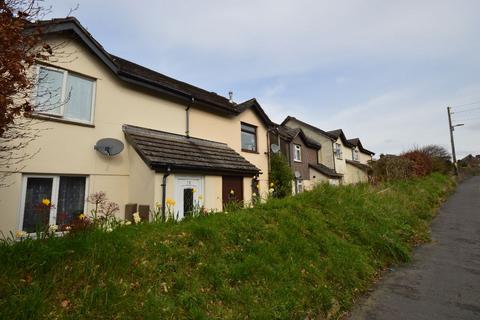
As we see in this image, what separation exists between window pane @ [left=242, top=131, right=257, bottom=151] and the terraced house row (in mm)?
2230

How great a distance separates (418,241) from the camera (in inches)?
329

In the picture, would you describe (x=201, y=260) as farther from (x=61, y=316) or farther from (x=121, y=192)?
(x=121, y=192)

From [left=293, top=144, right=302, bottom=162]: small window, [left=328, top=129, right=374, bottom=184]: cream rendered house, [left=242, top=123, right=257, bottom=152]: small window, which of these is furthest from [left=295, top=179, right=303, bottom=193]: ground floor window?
[left=242, top=123, right=257, bottom=152]: small window

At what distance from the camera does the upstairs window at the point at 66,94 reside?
7473mm

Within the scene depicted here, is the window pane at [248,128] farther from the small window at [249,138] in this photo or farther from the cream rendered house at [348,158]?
the cream rendered house at [348,158]

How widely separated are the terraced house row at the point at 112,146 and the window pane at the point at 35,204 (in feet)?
0.07

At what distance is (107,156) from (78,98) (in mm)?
1926

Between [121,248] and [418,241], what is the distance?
27.7 ft

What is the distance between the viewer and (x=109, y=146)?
855 centimetres

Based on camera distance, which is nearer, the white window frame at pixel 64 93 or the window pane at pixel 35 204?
the window pane at pixel 35 204

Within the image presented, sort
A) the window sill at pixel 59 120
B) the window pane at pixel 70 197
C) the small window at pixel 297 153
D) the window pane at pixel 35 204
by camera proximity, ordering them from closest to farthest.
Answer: the window pane at pixel 35 204 < the window sill at pixel 59 120 < the window pane at pixel 70 197 < the small window at pixel 297 153

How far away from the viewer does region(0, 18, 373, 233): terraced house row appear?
729cm

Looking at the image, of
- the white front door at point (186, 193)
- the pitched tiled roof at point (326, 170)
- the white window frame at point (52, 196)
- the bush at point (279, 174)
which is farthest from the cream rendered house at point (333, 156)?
the white window frame at point (52, 196)

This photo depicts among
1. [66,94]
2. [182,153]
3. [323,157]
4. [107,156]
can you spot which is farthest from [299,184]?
[66,94]
